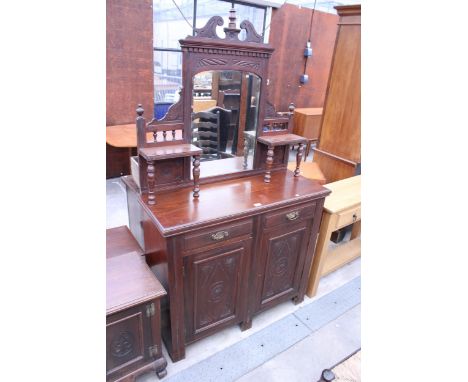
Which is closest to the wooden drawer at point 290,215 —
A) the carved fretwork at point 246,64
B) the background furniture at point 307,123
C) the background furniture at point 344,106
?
the carved fretwork at point 246,64

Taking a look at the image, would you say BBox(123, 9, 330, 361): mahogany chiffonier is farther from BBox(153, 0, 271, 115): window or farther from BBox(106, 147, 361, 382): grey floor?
BBox(153, 0, 271, 115): window

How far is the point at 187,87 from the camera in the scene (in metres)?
1.53

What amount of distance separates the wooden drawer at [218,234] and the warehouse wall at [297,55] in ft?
12.4

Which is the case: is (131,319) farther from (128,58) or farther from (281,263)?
(128,58)

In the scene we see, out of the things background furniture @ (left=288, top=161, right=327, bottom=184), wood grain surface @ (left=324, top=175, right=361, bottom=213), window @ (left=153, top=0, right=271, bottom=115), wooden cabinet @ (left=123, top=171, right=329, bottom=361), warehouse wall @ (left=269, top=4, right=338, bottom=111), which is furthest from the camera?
warehouse wall @ (left=269, top=4, right=338, bottom=111)

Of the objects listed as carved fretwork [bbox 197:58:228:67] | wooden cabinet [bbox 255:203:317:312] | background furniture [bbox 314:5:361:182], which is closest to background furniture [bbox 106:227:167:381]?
wooden cabinet [bbox 255:203:317:312]

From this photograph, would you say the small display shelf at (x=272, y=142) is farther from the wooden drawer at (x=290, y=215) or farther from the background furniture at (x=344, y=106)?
the background furniture at (x=344, y=106)

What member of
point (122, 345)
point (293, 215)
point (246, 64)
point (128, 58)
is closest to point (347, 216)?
point (293, 215)

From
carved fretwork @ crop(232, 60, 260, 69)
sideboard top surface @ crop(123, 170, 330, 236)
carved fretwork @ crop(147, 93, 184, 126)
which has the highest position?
carved fretwork @ crop(232, 60, 260, 69)

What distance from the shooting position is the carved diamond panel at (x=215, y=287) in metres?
1.51

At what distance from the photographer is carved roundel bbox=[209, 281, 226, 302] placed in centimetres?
158
